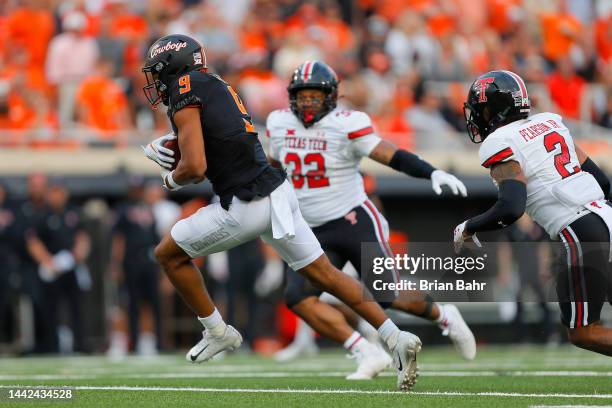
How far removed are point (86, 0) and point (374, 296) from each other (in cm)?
854

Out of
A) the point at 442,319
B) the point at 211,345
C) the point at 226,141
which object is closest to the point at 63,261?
the point at 442,319

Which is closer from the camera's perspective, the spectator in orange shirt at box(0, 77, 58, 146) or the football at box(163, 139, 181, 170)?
the football at box(163, 139, 181, 170)

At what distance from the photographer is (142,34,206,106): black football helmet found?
6297 millimetres

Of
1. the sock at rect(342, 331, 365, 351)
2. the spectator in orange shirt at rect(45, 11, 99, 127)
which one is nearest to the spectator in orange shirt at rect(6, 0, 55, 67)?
the spectator in orange shirt at rect(45, 11, 99, 127)

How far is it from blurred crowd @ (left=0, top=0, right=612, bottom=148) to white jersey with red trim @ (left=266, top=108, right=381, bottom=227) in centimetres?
532

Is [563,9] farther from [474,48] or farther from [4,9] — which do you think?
[4,9]

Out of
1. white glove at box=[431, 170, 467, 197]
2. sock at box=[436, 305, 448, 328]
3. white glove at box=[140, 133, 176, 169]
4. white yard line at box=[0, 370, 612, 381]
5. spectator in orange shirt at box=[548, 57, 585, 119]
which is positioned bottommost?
white yard line at box=[0, 370, 612, 381]

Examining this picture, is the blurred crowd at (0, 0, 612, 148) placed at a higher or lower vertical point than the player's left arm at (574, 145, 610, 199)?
higher

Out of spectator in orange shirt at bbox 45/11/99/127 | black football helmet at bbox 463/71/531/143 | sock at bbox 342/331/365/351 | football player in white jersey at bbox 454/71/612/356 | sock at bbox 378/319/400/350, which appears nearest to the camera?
football player in white jersey at bbox 454/71/612/356

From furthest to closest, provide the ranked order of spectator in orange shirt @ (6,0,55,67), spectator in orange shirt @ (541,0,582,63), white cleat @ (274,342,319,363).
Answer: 1. spectator in orange shirt @ (541,0,582,63)
2. spectator in orange shirt @ (6,0,55,67)
3. white cleat @ (274,342,319,363)

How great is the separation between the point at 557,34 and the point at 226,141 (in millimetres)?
11225

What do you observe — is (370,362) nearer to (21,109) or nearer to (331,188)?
(331,188)

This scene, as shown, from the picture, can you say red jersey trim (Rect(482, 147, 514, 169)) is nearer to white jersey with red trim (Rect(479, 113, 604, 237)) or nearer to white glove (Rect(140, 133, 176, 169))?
white jersey with red trim (Rect(479, 113, 604, 237))

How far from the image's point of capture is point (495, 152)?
18.8ft
